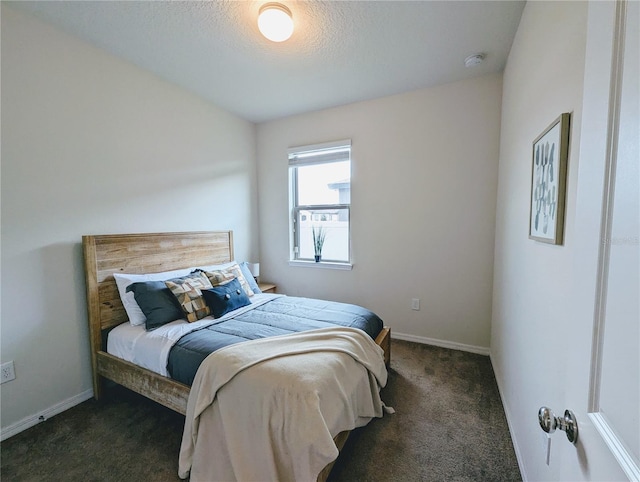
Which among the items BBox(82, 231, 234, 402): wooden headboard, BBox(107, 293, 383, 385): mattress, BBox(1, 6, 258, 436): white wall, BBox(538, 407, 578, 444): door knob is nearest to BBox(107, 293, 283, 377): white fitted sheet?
BBox(107, 293, 383, 385): mattress

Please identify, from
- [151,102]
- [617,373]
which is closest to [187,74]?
[151,102]

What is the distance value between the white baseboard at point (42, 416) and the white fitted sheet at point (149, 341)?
405 mm

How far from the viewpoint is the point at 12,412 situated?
5.71ft

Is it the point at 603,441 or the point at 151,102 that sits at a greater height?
the point at 151,102

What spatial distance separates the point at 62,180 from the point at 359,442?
2.66 m

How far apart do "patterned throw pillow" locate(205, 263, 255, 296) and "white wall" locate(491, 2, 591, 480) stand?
218cm

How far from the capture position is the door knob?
0.58m

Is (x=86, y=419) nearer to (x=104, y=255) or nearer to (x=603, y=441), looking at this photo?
(x=104, y=255)

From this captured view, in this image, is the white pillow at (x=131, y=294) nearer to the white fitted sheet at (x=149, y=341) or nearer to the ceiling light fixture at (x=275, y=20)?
the white fitted sheet at (x=149, y=341)

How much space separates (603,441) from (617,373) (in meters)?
0.13

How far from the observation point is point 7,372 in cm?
172

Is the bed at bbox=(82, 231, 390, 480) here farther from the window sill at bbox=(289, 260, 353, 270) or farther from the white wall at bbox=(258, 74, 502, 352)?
the window sill at bbox=(289, 260, 353, 270)

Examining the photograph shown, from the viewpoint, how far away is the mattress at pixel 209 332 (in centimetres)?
170

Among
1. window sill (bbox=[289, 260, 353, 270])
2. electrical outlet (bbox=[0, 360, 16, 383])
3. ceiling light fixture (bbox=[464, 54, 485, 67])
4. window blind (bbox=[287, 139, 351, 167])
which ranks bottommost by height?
electrical outlet (bbox=[0, 360, 16, 383])
